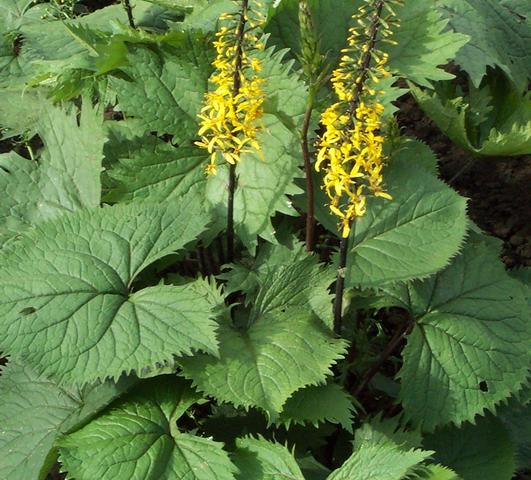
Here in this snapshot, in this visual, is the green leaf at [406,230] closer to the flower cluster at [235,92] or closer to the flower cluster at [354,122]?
the flower cluster at [354,122]

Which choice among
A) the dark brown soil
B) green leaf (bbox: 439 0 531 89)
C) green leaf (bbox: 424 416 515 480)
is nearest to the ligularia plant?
green leaf (bbox: 424 416 515 480)

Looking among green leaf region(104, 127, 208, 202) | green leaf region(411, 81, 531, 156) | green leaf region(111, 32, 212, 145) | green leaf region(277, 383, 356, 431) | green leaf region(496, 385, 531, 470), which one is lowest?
green leaf region(496, 385, 531, 470)

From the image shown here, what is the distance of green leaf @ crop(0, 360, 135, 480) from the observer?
236cm

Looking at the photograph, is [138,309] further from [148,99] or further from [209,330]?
[148,99]

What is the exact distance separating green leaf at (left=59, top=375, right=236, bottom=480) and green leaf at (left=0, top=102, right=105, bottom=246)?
835 millimetres

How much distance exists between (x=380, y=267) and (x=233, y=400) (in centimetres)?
62

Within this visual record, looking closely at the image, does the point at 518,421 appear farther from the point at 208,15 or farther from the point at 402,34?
the point at 208,15

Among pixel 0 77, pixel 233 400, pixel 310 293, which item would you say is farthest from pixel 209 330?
pixel 0 77

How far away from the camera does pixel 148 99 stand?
9.13 feet

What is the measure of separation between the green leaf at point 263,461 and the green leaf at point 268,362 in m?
0.15

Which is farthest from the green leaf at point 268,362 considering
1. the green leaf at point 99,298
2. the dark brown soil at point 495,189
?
the dark brown soil at point 495,189

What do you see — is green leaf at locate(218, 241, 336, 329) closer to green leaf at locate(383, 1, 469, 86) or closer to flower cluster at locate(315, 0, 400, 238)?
flower cluster at locate(315, 0, 400, 238)

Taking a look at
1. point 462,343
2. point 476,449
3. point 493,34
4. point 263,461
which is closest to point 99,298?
point 263,461

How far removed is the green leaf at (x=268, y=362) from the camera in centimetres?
222
